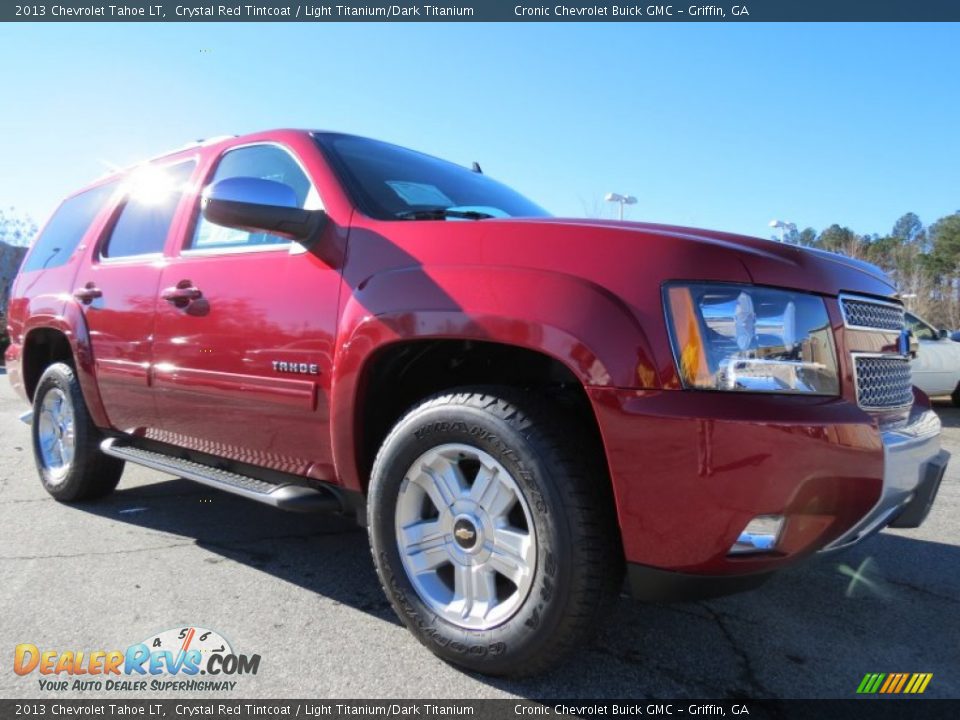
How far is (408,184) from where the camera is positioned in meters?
2.96

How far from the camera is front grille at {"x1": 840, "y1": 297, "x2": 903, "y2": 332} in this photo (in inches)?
82.3

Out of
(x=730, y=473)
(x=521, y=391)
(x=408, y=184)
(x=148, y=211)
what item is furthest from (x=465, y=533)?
(x=148, y=211)

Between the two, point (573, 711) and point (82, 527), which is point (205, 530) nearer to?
point (82, 527)

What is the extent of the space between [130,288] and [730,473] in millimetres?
3055

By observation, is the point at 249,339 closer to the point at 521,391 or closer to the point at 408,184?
the point at 408,184

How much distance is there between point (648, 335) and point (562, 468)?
0.44m

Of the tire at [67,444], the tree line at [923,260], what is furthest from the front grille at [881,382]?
the tree line at [923,260]

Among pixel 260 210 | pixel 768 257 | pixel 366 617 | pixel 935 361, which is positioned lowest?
pixel 935 361

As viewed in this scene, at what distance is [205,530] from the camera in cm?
371

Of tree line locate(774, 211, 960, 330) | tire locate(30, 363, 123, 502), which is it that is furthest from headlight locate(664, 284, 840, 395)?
tree line locate(774, 211, 960, 330)

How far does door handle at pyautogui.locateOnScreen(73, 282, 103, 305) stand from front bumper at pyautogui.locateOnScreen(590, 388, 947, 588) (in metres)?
3.07

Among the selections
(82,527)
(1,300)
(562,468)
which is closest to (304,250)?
(562,468)

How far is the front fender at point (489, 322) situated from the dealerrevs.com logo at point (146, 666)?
712 millimetres

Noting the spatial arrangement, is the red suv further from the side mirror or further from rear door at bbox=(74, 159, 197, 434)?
rear door at bbox=(74, 159, 197, 434)
